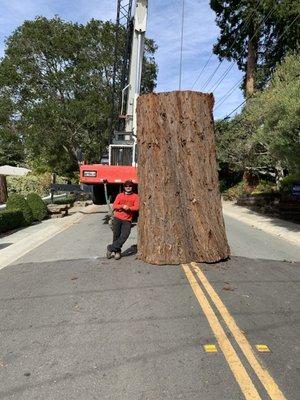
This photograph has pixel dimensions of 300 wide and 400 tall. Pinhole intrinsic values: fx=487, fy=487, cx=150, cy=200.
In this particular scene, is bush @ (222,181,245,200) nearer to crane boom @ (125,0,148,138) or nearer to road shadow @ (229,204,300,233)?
road shadow @ (229,204,300,233)

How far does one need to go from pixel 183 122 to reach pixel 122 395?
19.9 feet

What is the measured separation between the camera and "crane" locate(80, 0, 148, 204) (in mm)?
15352

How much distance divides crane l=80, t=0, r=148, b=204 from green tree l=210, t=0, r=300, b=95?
7239 millimetres

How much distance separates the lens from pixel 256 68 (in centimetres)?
3331

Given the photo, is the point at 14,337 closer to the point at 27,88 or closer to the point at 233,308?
the point at 233,308

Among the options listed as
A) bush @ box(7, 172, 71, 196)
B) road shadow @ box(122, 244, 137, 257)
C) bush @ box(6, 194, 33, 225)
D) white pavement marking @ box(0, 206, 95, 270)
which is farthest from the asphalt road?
bush @ box(7, 172, 71, 196)

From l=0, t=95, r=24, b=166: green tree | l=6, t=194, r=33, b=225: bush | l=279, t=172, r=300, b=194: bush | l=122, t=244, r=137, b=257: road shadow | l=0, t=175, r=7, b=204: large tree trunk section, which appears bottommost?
l=0, t=175, r=7, b=204: large tree trunk section

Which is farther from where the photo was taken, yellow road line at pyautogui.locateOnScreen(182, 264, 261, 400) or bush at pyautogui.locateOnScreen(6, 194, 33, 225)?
bush at pyautogui.locateOnScreen(6, 194, 33, 225)

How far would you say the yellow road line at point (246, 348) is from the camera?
158 inches

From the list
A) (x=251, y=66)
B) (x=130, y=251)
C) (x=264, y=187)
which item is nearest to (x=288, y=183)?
(x=264, y=187)

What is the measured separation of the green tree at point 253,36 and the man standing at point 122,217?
22.1 metres

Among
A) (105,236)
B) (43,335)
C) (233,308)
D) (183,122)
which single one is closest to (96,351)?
(43,335)

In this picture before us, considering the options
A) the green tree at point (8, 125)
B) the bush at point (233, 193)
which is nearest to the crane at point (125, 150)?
the bush at point (233, 193)

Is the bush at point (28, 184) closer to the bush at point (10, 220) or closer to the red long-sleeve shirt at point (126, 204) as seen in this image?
the bush at point (10, 220)
